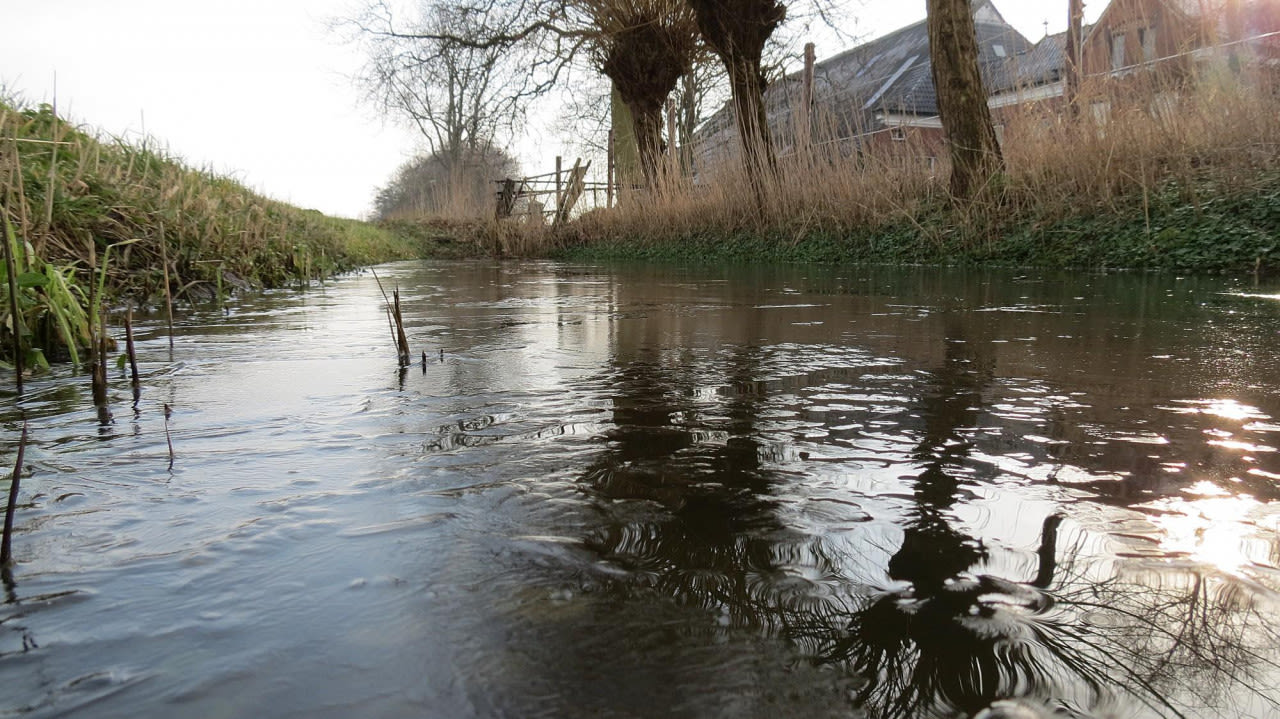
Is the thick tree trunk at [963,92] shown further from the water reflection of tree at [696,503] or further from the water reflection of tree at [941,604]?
the water reflection of tree at [941,604]

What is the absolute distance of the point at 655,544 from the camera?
110 centimetres

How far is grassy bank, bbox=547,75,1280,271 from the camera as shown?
21.0 feet

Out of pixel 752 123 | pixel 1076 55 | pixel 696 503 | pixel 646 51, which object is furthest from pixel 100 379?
pixel 646 51

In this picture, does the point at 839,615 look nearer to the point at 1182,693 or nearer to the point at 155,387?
the point at 1182,693

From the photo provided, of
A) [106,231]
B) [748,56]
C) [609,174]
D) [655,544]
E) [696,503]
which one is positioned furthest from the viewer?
[609,174]

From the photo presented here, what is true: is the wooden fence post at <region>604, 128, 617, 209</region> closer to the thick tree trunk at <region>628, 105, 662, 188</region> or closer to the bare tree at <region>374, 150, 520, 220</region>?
the thick tree trunk at <region>628, 105, 662, 188</region>

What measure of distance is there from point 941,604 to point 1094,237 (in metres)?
7.22

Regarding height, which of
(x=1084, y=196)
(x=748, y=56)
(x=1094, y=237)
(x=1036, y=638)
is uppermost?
(x=748, y=56)

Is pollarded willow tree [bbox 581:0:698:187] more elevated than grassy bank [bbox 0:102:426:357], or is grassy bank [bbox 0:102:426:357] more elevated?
pollarded willow tree [bbox 581:0:698:187]

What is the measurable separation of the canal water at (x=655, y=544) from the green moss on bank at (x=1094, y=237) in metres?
4.47

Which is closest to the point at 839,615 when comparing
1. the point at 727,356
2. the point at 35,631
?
the point at 35,631

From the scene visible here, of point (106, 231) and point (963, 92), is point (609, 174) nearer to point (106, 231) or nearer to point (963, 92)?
point (963, 92)

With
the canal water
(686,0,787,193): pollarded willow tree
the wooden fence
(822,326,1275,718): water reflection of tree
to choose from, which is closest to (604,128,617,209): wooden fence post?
the wooden fence

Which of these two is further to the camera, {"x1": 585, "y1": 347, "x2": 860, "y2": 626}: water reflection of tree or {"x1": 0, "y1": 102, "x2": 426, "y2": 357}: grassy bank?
{"x1": 0, "y1": 102, "x2": 426, "y2": 357}: grassy bank
